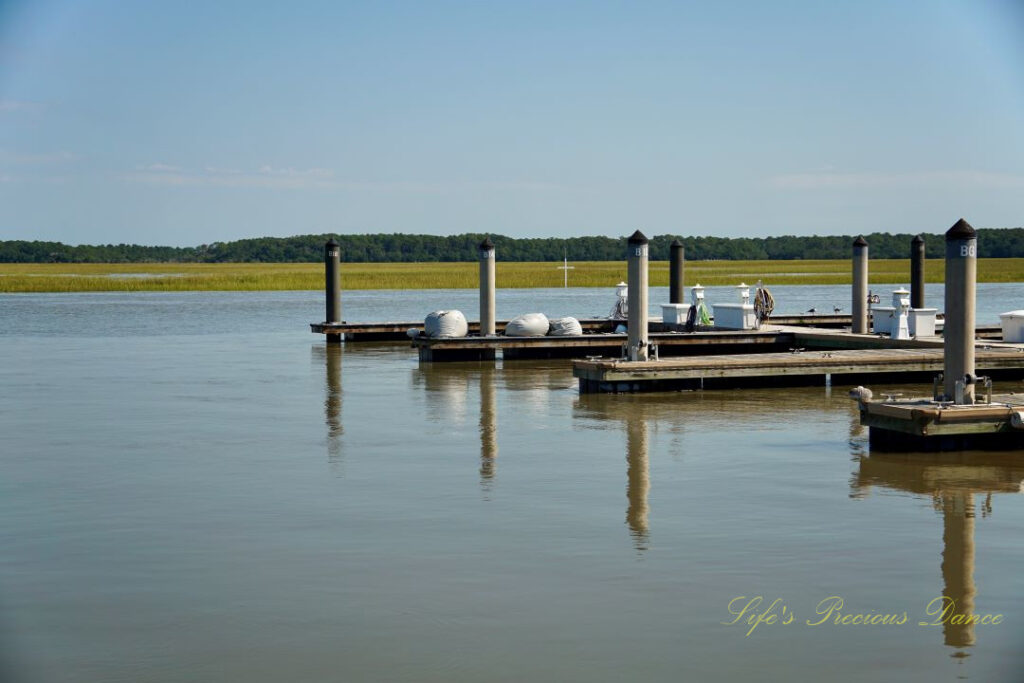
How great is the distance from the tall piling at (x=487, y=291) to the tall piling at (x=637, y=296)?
7.15 m

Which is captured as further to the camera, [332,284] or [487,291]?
[332,284]

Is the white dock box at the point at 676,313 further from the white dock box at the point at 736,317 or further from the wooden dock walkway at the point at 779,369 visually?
the wooden dock walkway at the point at 779,369

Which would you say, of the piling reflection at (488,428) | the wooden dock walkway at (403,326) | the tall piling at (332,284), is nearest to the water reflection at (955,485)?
the piling reflection at (488,428)

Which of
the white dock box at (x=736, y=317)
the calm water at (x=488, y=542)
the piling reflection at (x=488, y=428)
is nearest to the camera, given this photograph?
the calm water at (x=488, y=542)

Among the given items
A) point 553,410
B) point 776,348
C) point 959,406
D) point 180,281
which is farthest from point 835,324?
point 180,281

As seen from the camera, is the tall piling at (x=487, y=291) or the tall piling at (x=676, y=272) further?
the tall piling at (x=676, y=272)

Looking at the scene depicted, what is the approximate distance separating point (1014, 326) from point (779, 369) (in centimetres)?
612

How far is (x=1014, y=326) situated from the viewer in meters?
25.7

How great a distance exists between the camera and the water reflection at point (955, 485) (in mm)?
9930

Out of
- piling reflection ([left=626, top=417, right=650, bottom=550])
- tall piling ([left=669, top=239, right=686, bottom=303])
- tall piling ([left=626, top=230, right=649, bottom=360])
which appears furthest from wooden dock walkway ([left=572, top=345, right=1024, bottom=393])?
tall piling ([left=669, top=239, right=686, bottom=303])

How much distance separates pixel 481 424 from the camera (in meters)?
18.5

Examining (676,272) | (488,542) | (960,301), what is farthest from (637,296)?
(676,272)

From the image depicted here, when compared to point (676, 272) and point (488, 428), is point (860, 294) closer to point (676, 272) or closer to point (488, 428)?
point (676, 272)

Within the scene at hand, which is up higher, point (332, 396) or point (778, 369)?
point (778, 369)
